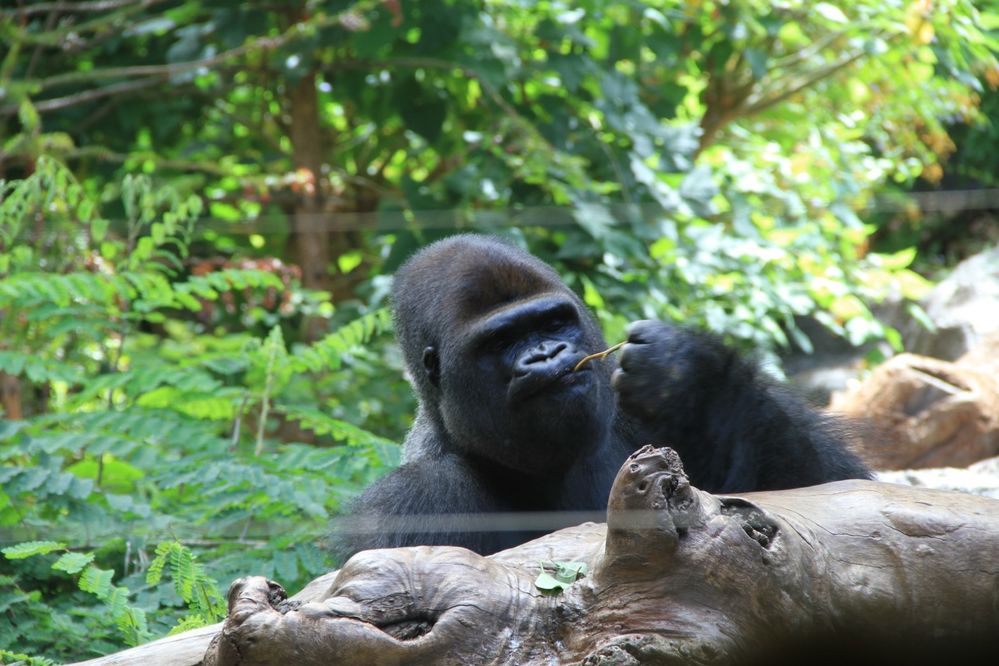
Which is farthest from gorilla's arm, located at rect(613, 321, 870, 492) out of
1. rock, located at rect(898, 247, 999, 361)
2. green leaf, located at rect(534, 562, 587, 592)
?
rock, located at rect(898, 247, 999, 361)

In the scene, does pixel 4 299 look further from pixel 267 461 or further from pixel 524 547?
pixel 524 547

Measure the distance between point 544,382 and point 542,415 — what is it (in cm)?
9

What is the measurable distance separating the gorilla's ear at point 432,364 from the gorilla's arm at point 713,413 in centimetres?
62

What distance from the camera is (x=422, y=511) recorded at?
3115 millimetres

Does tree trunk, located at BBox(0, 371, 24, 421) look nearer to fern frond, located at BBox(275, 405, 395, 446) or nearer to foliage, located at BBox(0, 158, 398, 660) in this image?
foliage, located at BBox(0, 158, 398, 660)

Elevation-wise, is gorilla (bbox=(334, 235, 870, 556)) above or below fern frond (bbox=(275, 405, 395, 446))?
above

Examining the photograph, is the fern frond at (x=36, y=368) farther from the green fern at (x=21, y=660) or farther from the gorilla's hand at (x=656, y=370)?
the gorilla's hand at (x=656, y=370)

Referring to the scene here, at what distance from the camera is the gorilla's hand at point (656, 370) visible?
3.04 meters

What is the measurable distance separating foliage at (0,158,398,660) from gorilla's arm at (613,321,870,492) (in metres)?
1.26

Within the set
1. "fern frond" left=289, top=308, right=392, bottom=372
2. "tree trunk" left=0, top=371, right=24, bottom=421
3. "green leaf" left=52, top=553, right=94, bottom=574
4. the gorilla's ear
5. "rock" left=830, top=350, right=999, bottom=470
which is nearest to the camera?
"green leaf" left=52, top=553, right=94, bottom=574

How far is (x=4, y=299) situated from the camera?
4.12 metres

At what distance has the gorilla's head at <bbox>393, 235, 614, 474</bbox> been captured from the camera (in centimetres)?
309

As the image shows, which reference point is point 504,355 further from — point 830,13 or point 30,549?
point 830,13

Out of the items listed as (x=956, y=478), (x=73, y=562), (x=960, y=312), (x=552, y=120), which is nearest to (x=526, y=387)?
(x=73, y=562)
